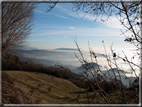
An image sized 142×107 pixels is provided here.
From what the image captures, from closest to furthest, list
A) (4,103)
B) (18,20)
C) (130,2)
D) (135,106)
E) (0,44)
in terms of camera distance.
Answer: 1. (135,106)
2. (130,2)
3. (4,103)
4. (0,44)
5. (18,20)

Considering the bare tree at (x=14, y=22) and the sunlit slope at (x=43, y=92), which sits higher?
the bare tree at (x=14, y=22)

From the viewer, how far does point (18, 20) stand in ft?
24.0

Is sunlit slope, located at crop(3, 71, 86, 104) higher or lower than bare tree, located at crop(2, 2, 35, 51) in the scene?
lower

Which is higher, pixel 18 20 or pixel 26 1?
pixel 26 1

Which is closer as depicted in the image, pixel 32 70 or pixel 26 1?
pixel 26 1

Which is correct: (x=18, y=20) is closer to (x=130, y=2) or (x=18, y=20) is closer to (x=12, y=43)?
(x=12, y=43)

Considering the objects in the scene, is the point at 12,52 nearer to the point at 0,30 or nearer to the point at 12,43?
the point at 12,43

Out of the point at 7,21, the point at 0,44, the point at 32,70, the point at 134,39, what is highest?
the point at 7,21

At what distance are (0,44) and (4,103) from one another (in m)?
3.99

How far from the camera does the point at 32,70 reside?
49.6ft

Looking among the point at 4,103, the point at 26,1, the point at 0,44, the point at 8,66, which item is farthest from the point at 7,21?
the point at 8,66

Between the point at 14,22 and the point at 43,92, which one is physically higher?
the point at 14,22

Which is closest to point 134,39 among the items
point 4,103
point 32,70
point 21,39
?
point 4,103

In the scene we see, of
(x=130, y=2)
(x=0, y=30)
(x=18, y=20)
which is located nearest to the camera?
(x=130, y=2)
